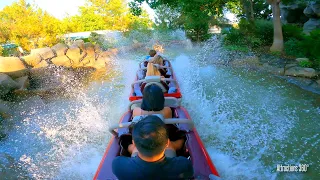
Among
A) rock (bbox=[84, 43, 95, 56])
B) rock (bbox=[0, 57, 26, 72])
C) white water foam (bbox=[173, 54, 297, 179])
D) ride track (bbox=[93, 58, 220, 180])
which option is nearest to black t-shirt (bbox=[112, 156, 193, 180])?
ride track (bbox=[93, 58, 220, 180])

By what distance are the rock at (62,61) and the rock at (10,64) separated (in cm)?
150

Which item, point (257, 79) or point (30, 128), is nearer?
point (30, 128)

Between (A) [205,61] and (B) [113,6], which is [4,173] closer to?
(A) [205,61]

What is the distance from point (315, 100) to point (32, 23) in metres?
11.6

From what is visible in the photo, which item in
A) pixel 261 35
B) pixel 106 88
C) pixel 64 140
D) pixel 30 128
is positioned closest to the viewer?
pixel 64 140

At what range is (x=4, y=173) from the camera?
4.20 meters

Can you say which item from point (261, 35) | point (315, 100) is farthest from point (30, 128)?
point (261, 35)

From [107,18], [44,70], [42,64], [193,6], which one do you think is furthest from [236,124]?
[107,18]

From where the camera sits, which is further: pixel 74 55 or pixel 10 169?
pixel 74 55

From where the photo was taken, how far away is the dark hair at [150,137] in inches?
66.2

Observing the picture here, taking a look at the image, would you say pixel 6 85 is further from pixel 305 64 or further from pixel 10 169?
pixel 305 64

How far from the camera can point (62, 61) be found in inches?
439

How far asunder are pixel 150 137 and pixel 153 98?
1.26 meters

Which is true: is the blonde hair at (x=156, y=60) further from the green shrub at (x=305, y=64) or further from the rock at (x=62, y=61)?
the rock at (x=62, y=61)
